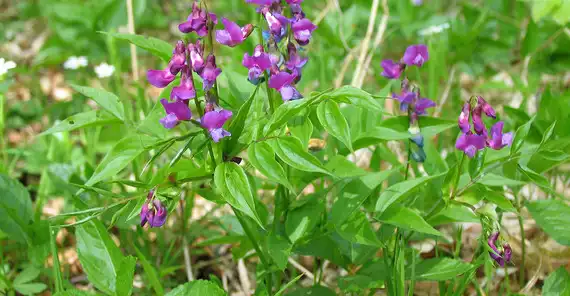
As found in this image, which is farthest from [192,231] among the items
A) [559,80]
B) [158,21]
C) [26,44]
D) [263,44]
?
[26,44]

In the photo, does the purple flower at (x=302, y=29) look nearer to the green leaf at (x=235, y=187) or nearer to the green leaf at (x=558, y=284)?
the green leaf at (x=235, y=187)

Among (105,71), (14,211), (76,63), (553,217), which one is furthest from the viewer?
(76,63)

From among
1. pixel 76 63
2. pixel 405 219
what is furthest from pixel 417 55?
pixel 76 63

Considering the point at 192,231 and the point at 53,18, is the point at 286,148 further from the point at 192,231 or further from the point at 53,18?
the point at 53,18

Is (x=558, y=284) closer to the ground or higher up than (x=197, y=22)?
closer to the ground

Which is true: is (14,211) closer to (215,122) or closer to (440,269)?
(215,122)

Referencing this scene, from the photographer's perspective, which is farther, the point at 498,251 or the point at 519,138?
the point at 519,138

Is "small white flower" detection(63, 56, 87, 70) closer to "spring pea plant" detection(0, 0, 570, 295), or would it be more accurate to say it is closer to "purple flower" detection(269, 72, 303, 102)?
"spring pea plant" detection(0, 0, 570, 295)

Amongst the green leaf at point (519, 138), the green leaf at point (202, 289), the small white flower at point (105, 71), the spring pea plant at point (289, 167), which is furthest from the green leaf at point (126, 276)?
the small white flower at point (105, 71)
